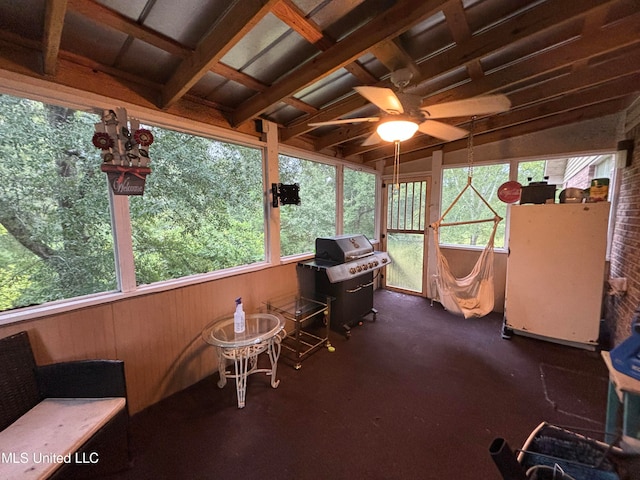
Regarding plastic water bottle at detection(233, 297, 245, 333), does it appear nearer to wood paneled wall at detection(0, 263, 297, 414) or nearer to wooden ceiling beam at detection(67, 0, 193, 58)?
wood paneled wall at detection(0, 263, 297, 414)

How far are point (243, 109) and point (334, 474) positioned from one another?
2.65 m

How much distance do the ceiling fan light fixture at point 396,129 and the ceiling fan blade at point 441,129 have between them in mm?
232

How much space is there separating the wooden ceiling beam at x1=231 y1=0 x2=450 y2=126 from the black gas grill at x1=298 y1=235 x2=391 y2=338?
5.24 ft

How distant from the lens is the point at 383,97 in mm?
1421

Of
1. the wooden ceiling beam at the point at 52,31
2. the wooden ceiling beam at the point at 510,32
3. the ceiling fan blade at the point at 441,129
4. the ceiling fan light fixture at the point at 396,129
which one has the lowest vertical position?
the ceiling fan light fixture at the point at 396,129

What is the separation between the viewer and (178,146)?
2.04 m

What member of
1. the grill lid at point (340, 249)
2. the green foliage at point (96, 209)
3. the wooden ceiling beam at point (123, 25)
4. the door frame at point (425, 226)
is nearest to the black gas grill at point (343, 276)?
the grill lid at point (340, 249)

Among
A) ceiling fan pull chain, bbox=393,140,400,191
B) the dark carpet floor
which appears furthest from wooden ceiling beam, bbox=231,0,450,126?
the dark carpet floor

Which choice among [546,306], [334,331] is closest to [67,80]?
[334,331]

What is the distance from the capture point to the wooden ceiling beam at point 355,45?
1.29 meters

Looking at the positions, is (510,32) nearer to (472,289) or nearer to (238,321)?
(472,289)

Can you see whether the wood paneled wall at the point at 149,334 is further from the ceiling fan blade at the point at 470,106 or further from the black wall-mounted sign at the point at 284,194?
the ceiling fan blade at the point at 470,106

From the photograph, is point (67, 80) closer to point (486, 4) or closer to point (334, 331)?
point (486, 4)

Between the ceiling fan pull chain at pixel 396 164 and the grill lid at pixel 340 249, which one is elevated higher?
the ceiling fan pull chain at pixel 396 164
